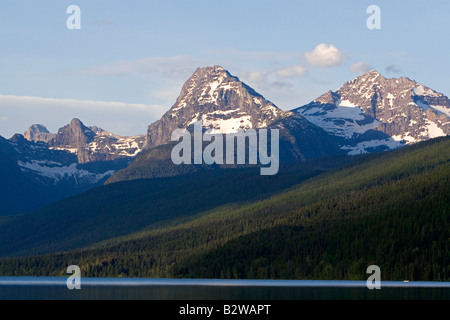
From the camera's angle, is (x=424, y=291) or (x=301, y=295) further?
(x=424, y=291)

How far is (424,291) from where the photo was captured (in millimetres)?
198625
